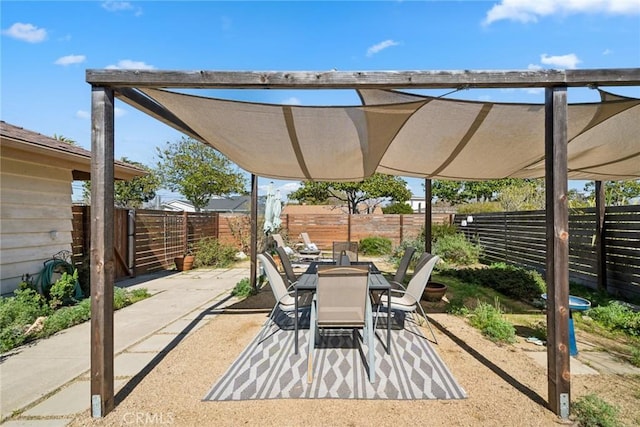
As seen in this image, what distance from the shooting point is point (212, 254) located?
1022 centimetres

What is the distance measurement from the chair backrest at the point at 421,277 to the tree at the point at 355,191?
2135cm

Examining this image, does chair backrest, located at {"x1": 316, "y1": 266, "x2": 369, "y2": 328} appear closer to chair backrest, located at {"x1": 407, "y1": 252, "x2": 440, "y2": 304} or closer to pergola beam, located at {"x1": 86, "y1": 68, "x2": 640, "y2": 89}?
chair backrest, located at {"x1": 407, "y1": 252, "x2": 440, "y2": 304}

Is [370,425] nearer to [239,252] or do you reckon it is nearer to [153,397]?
[153,397]

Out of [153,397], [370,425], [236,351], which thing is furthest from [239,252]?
[370,425]

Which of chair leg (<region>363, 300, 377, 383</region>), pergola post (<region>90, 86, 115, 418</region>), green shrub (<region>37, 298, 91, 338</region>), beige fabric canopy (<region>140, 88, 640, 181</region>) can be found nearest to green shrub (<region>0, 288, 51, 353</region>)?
green shrub (<region>37, 298, 91, 338</region>)

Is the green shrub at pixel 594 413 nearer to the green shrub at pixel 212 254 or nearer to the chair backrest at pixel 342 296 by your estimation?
the chair backrest at pixel 342 296

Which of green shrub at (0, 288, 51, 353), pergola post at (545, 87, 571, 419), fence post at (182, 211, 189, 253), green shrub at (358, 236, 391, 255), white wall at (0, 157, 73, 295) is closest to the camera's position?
pergola post at (545, 87, 571, 419)

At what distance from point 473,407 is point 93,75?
361 centimetres

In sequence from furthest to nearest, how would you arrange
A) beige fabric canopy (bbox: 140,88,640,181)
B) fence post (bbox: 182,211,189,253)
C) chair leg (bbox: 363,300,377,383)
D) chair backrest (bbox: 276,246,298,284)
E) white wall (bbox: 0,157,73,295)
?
1. fence post (bbox: 182,211,189,253)
2. chair backrest (bbox: 276,246,298,284)
3. white wall (bbox: 0,157,73,295)
4. beige fabric canopy (bbox: 140,88,640,181)
5. chair leg (bbox: 363,300,377,383)

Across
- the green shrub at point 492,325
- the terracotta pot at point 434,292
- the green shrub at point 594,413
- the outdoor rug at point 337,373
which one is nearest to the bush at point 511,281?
the terracotta pot at point 434,292

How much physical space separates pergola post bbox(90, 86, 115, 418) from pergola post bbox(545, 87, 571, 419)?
10.4 feet

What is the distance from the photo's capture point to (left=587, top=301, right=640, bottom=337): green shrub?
4.06 meters

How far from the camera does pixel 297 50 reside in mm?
6434

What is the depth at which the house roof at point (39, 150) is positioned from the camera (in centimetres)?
424
